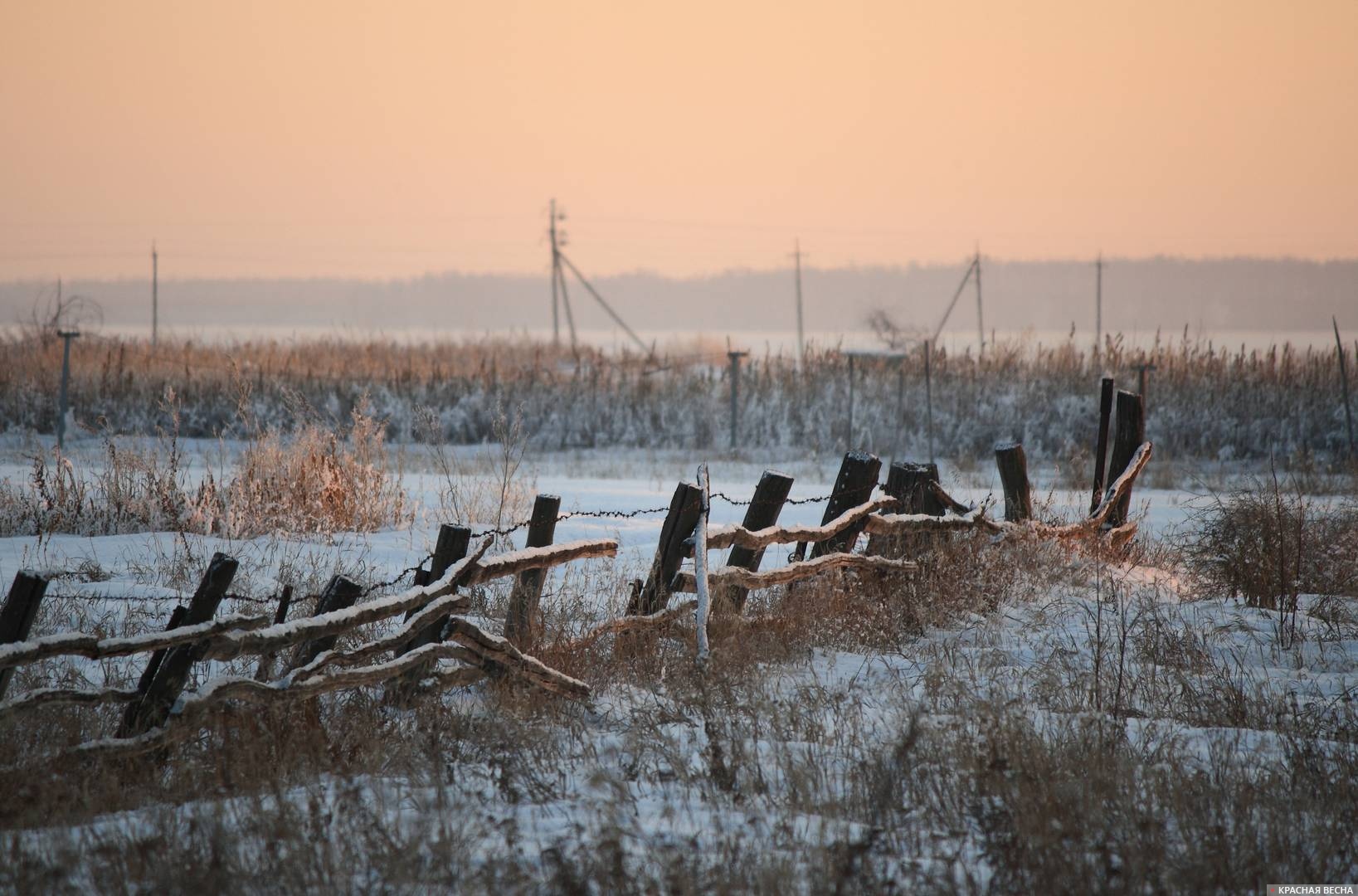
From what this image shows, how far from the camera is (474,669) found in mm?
4590

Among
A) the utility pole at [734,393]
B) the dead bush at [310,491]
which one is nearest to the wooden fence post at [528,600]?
the dead bush at [310,491]

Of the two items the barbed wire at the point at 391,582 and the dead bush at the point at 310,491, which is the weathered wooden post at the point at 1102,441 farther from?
the dead bush at the point at 310,491

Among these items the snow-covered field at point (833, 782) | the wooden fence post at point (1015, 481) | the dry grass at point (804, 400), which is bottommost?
the snow-covered field at point (833, 782)

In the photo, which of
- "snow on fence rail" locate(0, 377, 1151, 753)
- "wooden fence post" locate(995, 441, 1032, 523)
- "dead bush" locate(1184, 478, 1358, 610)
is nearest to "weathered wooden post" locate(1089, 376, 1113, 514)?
"dead bush" locate(1184, 478, 1358, 610)

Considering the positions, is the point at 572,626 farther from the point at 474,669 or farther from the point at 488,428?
the point at 488,428

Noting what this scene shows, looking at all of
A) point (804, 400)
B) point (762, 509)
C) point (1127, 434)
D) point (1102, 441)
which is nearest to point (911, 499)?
point (762, 509)

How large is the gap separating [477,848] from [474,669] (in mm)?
1296

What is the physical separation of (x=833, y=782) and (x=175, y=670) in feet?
8.16

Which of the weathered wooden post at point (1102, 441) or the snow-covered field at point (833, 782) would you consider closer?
the snow-covered field at point (833, 782)

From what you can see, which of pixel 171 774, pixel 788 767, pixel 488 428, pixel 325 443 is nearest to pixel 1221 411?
pixel 488 428

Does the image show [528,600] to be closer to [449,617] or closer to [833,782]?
[449,617]

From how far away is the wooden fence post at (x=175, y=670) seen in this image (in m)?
3.84

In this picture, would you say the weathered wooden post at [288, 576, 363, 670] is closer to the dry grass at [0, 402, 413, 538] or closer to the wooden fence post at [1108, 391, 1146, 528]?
the dry grass at [0, 402, 413, 538]

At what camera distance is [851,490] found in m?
6.27
